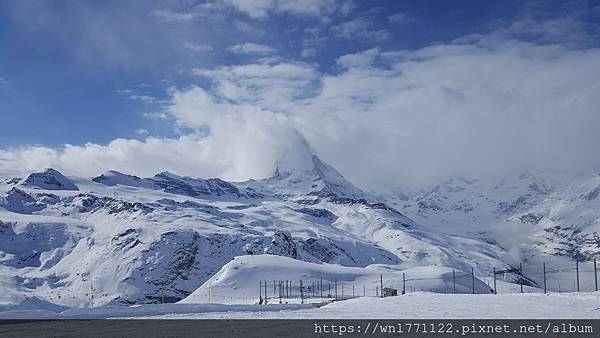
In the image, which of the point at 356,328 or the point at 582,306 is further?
the point at 582,306

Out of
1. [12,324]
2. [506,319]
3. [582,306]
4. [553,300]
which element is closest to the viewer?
[506,319]

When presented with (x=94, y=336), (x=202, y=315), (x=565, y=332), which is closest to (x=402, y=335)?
(x=565, y=332)

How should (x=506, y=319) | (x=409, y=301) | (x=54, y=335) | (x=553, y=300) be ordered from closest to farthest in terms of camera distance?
1. (x=54, y=335)
2. (x=506, y=319)
3. (x=553, y=300)
4. (x=409, y=301)

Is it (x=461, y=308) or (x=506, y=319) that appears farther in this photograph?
(x=461, y=308)

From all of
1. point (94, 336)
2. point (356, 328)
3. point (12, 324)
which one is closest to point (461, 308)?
point (356, 328)

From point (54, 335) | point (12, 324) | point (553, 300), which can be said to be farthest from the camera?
point (553, 300)

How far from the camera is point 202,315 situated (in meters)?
59.5

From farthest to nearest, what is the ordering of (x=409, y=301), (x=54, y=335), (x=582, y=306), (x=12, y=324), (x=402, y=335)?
(x=409, y=301) < (x=582, y=306) < (x=12, y=324) < (x=54, y=335) < (x=402, y=335)

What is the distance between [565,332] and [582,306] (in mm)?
23775

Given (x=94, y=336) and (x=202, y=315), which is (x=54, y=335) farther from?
(x=202, y=315)

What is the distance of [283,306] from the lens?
76188 mm

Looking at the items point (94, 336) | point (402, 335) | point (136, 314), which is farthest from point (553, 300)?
point (94, 336)

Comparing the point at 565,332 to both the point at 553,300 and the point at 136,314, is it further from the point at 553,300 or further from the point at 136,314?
the point at 136,314

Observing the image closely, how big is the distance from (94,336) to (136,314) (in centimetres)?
2290
